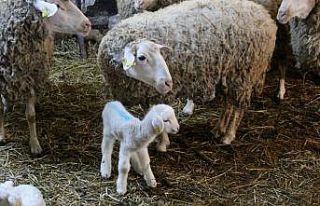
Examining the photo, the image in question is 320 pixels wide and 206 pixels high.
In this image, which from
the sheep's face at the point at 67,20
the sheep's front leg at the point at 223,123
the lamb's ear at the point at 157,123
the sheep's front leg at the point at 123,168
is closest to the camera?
the lamb's ear at the point at 157,123

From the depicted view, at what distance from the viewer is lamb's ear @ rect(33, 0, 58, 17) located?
4.66 metres

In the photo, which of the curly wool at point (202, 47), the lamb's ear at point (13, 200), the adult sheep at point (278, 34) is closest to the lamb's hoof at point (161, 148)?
the curly wool at point (202, 47)

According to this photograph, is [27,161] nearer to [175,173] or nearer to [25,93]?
[25,93]

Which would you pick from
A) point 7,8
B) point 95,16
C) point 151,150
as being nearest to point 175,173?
point 151,150

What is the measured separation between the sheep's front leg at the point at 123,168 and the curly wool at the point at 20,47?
3.60 feet

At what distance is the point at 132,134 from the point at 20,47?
4.20 ft

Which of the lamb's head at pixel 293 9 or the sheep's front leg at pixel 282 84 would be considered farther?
the sheep's front leg at pixel 282 84

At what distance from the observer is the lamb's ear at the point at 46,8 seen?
4664mm

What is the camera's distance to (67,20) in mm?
4988

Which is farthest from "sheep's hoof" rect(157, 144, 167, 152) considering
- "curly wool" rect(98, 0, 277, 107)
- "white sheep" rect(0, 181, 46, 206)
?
"white sheep" rect(0, 181, 46, 206)

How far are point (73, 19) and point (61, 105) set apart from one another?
1467 mm

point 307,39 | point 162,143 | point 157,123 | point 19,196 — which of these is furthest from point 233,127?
point 19,196

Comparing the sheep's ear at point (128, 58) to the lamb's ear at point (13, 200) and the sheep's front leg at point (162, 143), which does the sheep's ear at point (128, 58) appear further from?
the lamb's ear at point (13, 200)

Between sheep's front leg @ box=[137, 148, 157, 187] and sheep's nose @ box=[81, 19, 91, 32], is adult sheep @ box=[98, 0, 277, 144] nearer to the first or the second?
sheep's nose @ box=[81, 19, 91, 32]
